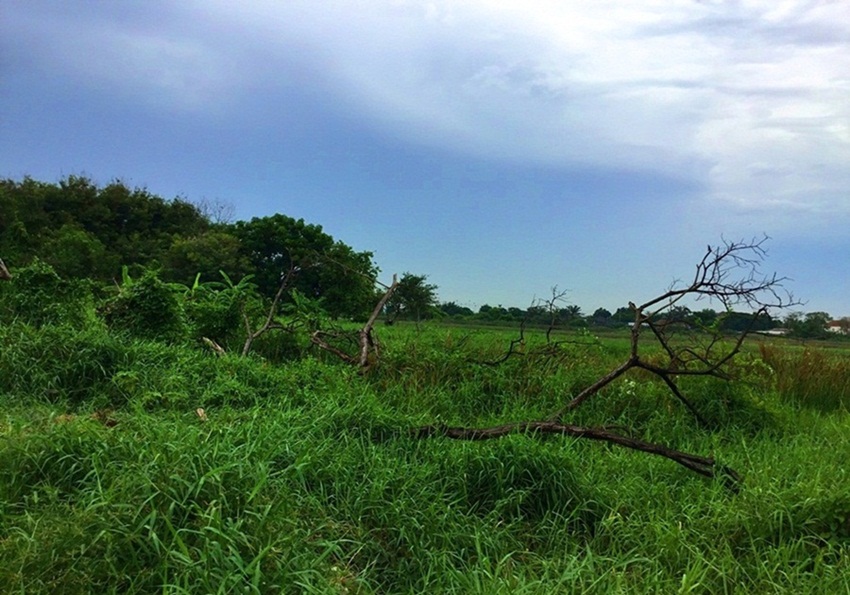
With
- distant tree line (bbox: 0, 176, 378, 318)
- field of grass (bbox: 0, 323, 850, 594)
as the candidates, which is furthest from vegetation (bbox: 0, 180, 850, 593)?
distant tree line (bbox: 0, 176, 378, 318)

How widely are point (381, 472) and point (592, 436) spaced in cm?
147

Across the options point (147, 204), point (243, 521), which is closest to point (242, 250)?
point (147, 204)

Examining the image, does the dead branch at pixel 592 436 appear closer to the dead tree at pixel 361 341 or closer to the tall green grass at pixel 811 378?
the dead tree at pixel 361 341

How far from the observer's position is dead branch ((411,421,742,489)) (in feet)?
12.2

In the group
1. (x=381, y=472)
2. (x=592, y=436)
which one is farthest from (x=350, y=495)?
(x=592, y=436)

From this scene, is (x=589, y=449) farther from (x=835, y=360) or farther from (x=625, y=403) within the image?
(x=835, y=360)

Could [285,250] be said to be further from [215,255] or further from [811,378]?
[811,378]

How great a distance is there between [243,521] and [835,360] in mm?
7875

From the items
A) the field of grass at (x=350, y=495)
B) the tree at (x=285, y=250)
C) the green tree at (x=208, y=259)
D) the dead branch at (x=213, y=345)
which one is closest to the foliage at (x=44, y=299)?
the field of grass at (x=350, y=495)

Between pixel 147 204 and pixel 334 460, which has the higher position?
pixel 147 204

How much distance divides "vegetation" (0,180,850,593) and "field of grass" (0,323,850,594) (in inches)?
0.5

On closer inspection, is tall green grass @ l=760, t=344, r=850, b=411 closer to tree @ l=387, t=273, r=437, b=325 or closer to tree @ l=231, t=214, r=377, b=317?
tree @ l=387, t=273, r=437, b=325

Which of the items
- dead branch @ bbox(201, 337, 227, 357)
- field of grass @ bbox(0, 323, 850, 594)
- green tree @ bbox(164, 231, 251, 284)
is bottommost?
field of grass @ bbox(0, 323, 850, 594)

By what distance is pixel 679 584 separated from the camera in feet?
8.62
